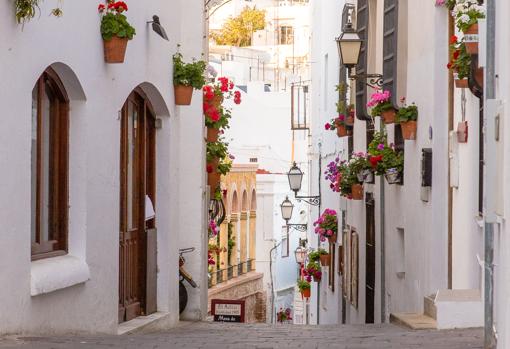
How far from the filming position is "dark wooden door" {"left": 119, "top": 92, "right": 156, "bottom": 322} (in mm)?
14172

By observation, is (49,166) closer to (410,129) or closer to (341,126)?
(410,129)

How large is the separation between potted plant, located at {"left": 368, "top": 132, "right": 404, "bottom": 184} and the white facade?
93.7 inches

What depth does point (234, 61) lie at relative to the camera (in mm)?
62125

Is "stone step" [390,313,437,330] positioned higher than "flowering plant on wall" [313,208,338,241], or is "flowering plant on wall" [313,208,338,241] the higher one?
"flowering plant on wall" [313,208,338,241]

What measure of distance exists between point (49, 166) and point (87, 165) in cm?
52

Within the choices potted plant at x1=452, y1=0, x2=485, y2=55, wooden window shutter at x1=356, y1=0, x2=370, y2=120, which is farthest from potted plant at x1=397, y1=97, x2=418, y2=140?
potted plant at x1=452, y1=0, x2=485, y2=55

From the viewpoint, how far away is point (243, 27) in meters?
A: 75.6

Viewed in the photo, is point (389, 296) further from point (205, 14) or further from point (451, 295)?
point (451, 295)

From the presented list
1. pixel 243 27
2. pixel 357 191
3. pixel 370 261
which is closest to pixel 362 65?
pixel 357 191

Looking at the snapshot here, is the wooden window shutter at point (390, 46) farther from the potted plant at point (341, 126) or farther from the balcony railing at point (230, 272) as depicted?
the balcony railing at point (230, 272)

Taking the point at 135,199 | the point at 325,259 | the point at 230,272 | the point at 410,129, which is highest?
the point at 410,129

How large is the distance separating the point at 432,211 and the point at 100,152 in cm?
412

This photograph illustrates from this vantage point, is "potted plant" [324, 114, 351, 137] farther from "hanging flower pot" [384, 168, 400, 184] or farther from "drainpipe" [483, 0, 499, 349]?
"drainpipe" [483, 0, 499, 349]

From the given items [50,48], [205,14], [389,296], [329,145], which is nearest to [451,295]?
[50,48]
